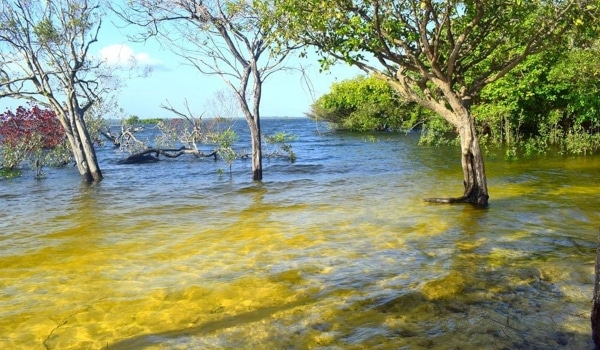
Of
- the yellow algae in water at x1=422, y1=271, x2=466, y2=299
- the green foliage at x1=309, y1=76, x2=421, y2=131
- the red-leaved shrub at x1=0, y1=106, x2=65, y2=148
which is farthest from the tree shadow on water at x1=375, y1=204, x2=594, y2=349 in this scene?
the green foliage at x1=309, y1=76, x2=421, y2=131

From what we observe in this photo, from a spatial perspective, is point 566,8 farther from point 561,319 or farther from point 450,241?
point 561,319

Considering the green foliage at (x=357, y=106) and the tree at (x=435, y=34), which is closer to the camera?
the tree at (x=435, y=34)

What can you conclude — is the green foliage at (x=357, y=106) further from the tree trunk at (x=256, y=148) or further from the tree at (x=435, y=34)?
the tree at (x=435, y=34)

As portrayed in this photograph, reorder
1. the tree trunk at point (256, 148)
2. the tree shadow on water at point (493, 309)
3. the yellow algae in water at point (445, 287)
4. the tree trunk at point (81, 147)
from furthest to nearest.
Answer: the tree trunk at point (81, 147), the tree trunk at point (256, 148), the yellow algae in water at point (445, 287), the tree shadow on water at point (493, 309)

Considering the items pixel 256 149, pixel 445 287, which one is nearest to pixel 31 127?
pixel 256 149

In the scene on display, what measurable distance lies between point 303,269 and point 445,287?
2336 mm

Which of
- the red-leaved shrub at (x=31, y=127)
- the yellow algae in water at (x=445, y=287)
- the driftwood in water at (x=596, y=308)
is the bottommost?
the yellow algae in water at (x=445, y=287)

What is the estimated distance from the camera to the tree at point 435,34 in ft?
35.9

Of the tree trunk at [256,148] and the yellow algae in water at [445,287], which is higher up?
the tree trunk at [256,148]

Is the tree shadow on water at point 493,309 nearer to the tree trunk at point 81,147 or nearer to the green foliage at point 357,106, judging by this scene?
the tree trunk at point 81,147

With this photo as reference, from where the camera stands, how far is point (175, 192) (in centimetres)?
1834

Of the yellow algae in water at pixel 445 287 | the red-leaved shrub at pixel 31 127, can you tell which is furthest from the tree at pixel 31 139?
the yellow algae in water at pixel 445 287

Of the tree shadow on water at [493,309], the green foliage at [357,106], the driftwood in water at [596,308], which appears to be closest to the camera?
the driftwood in water at [596,308]

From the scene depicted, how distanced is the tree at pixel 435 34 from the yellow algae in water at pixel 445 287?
557cm
